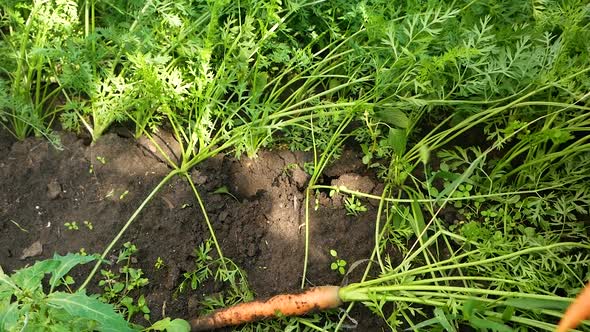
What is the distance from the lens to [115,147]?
1.96 metres

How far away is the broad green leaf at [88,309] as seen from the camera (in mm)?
1297

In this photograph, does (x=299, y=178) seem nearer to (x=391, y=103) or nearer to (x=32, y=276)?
(x=391, y=103)

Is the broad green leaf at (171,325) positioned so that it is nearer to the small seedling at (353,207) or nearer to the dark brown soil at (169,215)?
the dark brown soil at (169,215)

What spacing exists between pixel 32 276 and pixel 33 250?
47 cm

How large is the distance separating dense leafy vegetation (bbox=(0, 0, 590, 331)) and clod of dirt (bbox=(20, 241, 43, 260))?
0.67ft

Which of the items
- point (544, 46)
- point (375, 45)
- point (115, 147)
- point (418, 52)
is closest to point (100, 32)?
point (115, 147)

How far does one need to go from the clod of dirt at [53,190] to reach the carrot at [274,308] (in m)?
0.65

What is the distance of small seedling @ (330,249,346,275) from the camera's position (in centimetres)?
183

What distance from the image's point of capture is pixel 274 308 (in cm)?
170

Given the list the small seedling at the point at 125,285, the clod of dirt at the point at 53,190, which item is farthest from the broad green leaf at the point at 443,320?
the clod of dirt at the point at 53,190

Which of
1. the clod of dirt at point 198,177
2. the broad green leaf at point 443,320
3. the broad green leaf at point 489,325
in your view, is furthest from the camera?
the clod of dirt at point 198,177

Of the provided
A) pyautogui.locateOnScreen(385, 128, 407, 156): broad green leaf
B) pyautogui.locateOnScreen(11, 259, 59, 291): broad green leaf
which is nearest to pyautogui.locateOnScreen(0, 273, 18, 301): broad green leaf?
pyautogui.locateOnScreen(11, 259, 59, 291): broad green leaf

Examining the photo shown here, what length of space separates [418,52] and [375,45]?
0.23 meters

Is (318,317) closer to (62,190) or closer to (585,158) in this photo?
(62,190)
